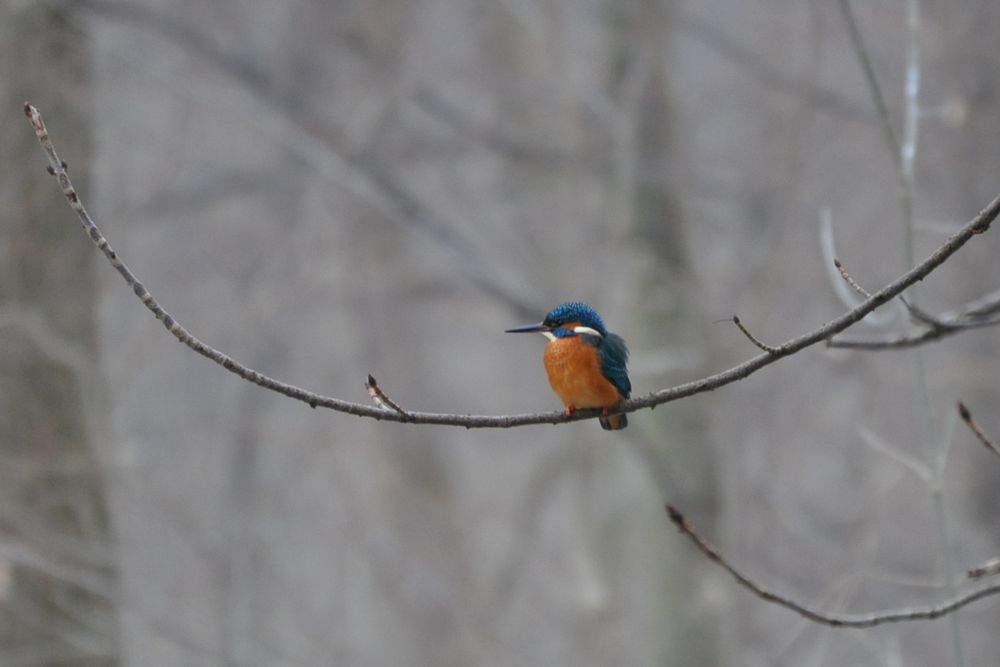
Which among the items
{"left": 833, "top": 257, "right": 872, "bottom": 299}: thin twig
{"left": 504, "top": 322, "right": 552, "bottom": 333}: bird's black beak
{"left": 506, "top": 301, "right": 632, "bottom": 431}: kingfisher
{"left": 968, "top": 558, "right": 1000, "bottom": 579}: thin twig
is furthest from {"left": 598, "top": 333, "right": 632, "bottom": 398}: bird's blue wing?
{"left": 968, "top": 558, "right": 1000, "bottom": 579}: thin twig

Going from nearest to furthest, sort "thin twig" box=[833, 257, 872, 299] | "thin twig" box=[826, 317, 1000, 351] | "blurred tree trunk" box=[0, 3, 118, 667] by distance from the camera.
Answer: "thin twig" box=[833, 257, 872, 299] → "thin twig" box=[826, 317, 1000, 351] → "blurred tree trunk" box=[0, 3, 118, 667]

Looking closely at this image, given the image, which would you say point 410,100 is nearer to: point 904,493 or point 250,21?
point 250,21

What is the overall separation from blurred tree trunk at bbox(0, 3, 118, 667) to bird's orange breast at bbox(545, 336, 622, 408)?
3508 mm

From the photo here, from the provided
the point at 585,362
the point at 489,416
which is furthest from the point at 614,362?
the point at 489,416

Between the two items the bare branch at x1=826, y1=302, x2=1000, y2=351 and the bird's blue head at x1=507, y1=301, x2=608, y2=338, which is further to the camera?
the bird's blue head at x1=507, y1=301, x2=608, y2=338

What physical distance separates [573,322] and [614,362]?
0.45ft

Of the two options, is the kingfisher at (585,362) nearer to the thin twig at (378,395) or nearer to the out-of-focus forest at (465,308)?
the thin twig at (378,395)

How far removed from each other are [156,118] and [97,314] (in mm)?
Answer: 2841

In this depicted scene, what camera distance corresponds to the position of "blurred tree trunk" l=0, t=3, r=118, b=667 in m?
5.35

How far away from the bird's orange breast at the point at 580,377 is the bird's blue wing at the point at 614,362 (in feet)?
0.05

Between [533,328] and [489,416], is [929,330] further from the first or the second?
[489,416]

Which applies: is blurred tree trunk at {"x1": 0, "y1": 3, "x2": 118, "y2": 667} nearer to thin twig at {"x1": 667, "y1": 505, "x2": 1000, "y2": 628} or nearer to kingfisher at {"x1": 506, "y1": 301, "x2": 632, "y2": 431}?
kingfisher at {"x1": 506, "y1": 301, "x2": 632, "y2": 431}

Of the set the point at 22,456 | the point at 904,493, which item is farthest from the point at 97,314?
the point at 904,493

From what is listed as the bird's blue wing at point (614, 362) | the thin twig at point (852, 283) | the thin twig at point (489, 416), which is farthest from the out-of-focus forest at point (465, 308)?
the thin twig at point (489, 416)
